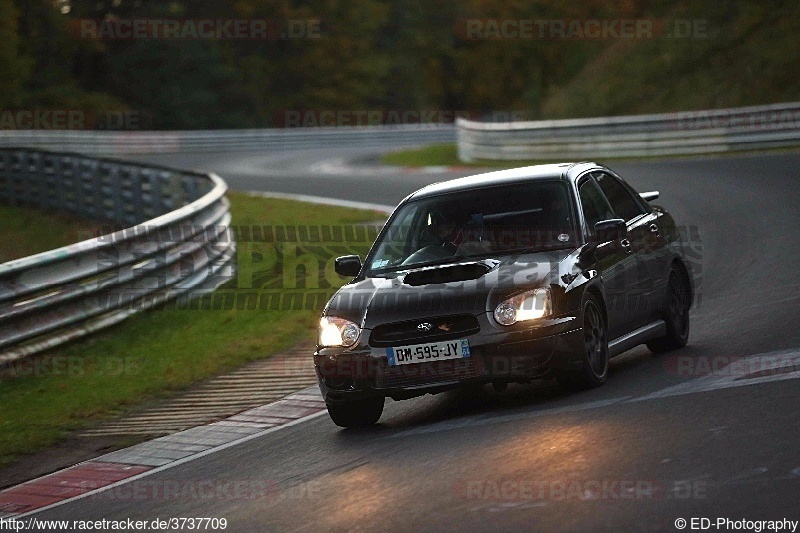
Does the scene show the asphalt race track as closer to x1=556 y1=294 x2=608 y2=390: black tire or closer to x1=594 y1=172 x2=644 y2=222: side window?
x1=556 y1=294 x2=608 y2=390: black tire

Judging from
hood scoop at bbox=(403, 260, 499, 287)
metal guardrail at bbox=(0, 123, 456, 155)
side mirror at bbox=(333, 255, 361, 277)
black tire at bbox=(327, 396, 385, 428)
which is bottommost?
metal guardrail at bbox=(0, 123, 456, 155)

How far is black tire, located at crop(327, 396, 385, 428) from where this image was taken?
29.1 feet

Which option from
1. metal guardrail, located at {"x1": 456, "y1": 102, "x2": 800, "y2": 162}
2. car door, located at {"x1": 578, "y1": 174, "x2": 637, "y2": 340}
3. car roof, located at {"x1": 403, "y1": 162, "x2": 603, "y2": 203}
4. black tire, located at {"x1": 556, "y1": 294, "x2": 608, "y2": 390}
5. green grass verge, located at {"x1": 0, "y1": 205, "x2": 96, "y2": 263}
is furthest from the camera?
metal guardrail, located at {"x1": 456, "y1": 102, "x2": 800, "y2": 162}

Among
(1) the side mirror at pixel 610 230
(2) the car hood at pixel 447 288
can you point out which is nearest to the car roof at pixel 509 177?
(1) the side mirror at pixel 610 230

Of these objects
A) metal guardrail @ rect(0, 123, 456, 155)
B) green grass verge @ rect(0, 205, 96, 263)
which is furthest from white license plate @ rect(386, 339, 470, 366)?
metal guardrail @ rect(0, 123, 456, 155)

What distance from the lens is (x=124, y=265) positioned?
13852 mm

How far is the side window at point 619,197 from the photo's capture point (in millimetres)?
10156

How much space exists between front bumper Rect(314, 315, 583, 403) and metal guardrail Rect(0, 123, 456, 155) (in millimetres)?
38160

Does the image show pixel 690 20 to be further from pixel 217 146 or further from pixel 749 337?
pixel 749 337

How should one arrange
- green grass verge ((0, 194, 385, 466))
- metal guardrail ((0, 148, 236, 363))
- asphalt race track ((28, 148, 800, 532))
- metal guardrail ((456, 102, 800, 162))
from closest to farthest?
asphalt race track ((28, 148, 800, 532)) → green grass verge ((0, 194, 385, 466)) → metal guardrail ((0, 148, 236, 363)) → metal guardrail ((456, 102, 800, 162))

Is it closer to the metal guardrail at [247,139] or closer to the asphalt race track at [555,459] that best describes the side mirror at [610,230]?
the asphalt race track at [555,459]

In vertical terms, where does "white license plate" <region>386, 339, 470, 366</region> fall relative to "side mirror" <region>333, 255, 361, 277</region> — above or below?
below

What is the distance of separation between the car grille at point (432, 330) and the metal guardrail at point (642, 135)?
1969cm

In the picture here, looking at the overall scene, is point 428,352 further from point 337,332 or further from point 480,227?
point 480,227
